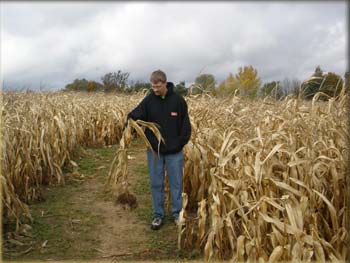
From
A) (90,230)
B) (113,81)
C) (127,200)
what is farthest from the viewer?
(113,81)

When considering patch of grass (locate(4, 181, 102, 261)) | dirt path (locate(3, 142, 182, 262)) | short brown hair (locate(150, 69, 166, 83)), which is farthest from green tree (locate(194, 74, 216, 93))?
patch of grass (locate(4, 181, 102, 261))

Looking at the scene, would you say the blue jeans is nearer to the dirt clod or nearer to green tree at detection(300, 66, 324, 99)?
the dirt clod

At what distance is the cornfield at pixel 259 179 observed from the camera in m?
2.88

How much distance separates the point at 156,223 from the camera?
401 centimetres

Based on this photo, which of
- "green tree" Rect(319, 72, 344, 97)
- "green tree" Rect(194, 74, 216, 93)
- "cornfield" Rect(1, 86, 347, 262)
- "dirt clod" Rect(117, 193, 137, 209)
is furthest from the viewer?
"green tree" Rect(194, 74, 216, 93)

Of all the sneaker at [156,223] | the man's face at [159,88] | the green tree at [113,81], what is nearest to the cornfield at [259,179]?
the sneaker at [156,223]

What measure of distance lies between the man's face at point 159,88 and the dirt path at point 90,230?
1386mm

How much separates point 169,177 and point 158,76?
41.0 inches

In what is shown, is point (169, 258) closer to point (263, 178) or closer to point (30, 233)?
point (263, 178)

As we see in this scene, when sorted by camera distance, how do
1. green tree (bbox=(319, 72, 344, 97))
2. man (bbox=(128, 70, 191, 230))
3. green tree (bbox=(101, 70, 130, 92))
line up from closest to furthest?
green tree (bbox=(319, 72, 344, 97)), man (bbox=(128, 70, 191, 230)), green tree (bbox=(101, 70, 130, 92))

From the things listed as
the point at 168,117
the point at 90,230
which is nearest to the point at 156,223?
the point at 90,230

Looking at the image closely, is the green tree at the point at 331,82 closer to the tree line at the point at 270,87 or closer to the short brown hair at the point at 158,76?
the tree line at the point at 270,87

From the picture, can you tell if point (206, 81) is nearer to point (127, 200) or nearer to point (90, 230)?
point (127, 200)

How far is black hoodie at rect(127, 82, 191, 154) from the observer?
392 cm
